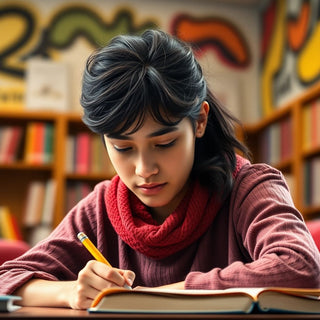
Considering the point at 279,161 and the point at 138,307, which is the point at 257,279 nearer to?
the point at 138,307

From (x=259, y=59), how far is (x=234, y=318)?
13.3 ft

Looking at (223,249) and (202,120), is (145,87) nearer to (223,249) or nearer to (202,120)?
(202,120)

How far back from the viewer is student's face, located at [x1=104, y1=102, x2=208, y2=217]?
109cm

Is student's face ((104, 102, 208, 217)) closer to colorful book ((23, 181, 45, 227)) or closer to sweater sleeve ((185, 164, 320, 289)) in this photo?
sweater sleeve ((185, 164, 320, 289))

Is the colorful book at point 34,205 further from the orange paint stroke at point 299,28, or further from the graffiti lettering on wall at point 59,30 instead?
the orange paint stroke at point 299,28

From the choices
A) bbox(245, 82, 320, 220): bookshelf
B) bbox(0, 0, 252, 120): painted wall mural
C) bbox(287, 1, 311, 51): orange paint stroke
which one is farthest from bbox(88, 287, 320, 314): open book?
bbox(0, 0, 252, 120): painted wall mural

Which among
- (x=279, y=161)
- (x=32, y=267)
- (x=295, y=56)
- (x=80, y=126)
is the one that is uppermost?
(x=295, y=56)

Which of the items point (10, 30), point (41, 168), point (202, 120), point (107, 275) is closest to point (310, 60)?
point (41, 168)

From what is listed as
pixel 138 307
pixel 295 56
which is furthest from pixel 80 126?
pixel 138 307

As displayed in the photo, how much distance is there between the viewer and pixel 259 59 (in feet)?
14.8

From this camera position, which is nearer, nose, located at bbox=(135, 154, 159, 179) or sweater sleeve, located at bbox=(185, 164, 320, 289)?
sweater sleeve, located at bbox=(185, 164, 320, 289)

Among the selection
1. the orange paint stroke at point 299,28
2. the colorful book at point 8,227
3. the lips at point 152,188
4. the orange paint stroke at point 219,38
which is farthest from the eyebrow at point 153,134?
the orange paint stroke at point 219,38

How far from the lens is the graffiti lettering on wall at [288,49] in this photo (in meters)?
3.69

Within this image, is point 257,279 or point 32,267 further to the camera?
point 32,267
